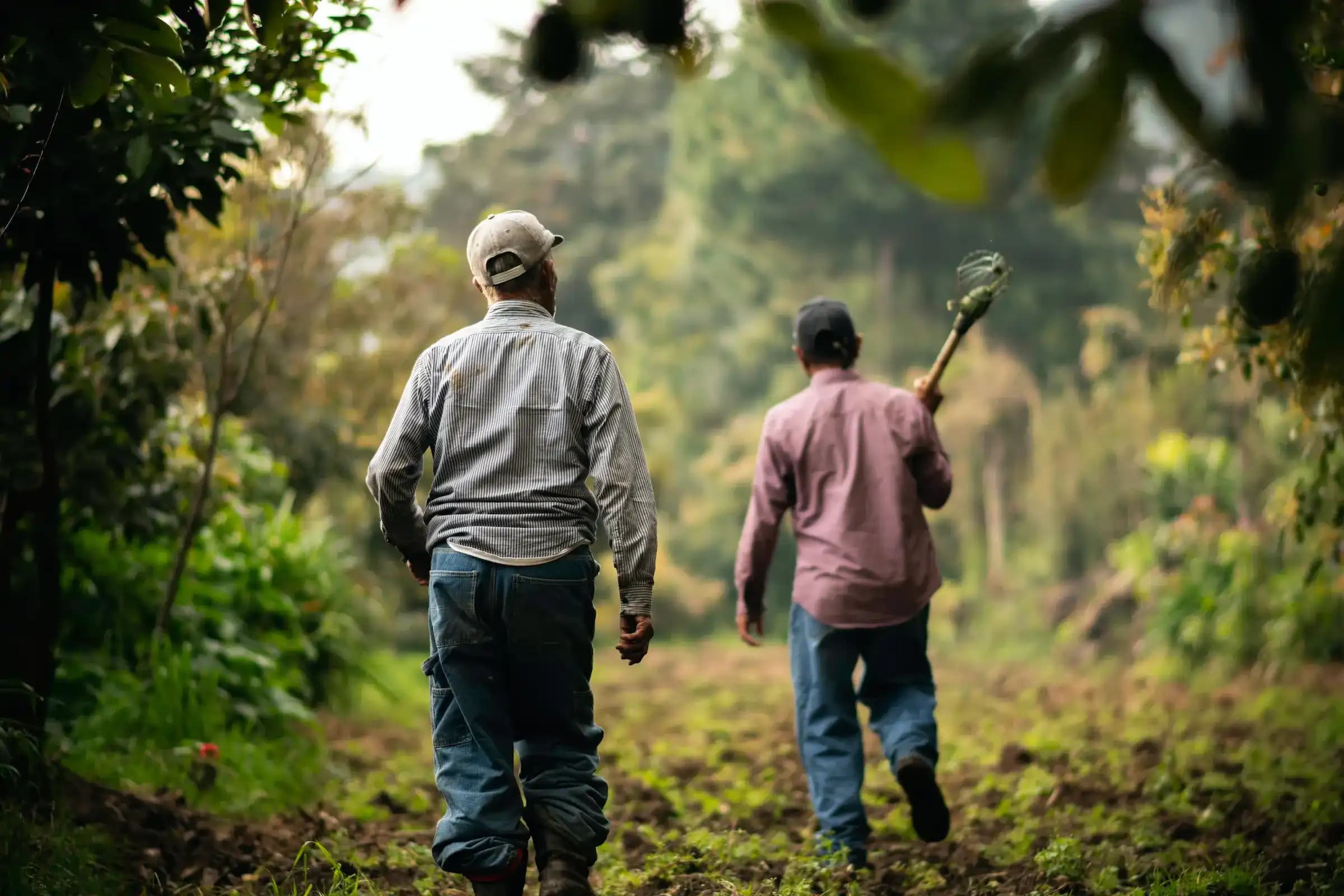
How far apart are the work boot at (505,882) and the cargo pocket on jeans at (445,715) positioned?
0.32 metres

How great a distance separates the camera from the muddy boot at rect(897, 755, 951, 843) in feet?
14.9

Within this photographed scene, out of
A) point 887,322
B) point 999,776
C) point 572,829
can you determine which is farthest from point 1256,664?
point 887,322

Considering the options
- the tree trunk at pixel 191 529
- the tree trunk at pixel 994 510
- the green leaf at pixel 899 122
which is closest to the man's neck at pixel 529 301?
the tree trunk at pixel 191 529

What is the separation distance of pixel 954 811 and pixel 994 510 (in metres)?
13.4

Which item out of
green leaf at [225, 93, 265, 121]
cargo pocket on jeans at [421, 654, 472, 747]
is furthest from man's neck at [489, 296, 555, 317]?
green leaf at [225, 93, 265, 121]

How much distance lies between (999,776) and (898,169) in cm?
605

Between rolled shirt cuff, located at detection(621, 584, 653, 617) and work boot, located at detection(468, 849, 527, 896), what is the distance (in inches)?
25.6

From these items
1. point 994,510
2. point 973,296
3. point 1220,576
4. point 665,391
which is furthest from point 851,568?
point 665,391

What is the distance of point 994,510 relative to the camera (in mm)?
18906

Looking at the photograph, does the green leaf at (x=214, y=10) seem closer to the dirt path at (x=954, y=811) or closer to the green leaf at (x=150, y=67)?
the green leaf at (x=150, y=67)

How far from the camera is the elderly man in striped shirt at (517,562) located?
11.3ft

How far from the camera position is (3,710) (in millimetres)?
4195

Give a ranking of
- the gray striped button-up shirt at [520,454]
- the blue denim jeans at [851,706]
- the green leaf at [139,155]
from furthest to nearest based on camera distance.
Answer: the blue denim jeans at [851,706] → the green leaf at [139,155] → the gray striped button-up shirt at [520,454]

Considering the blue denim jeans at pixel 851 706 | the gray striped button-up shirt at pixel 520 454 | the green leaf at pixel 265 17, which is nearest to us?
the green leaf at pixel 265 17
